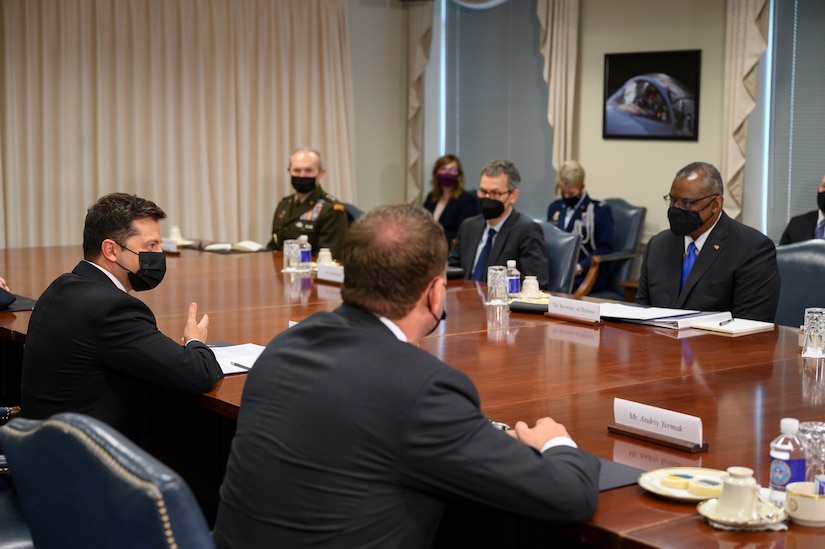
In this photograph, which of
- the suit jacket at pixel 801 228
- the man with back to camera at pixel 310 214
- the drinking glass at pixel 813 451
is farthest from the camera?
the man with back to camera at pixel 310 214

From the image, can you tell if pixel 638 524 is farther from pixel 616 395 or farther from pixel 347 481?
pixel 616 395

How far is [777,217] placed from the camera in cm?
677

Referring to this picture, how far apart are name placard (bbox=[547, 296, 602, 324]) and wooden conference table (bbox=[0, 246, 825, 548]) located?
5 centimetres

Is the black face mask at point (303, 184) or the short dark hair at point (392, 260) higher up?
the black face mask at point (303, 184)

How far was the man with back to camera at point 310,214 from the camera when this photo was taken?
652 cm

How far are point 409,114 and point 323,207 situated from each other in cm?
273

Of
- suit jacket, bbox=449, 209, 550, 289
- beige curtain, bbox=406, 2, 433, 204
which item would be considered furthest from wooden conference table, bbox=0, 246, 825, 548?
beige curtain, bbox=406, 2, 433, 204

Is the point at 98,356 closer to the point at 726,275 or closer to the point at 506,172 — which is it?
the point at 726,275

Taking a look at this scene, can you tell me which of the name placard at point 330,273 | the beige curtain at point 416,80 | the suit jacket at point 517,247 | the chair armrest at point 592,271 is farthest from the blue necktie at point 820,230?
the beige curtain at point 416,80

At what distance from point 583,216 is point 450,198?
130cm

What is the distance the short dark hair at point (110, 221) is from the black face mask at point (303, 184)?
12.0 ft

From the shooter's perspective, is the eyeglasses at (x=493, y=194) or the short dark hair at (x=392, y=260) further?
the eyeglasses at (x=493, y=194)

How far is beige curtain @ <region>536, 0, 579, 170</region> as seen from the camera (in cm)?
770

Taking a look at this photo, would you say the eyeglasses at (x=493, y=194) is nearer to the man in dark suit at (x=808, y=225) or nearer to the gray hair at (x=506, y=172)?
the gray hair at (x=506, y=172)
